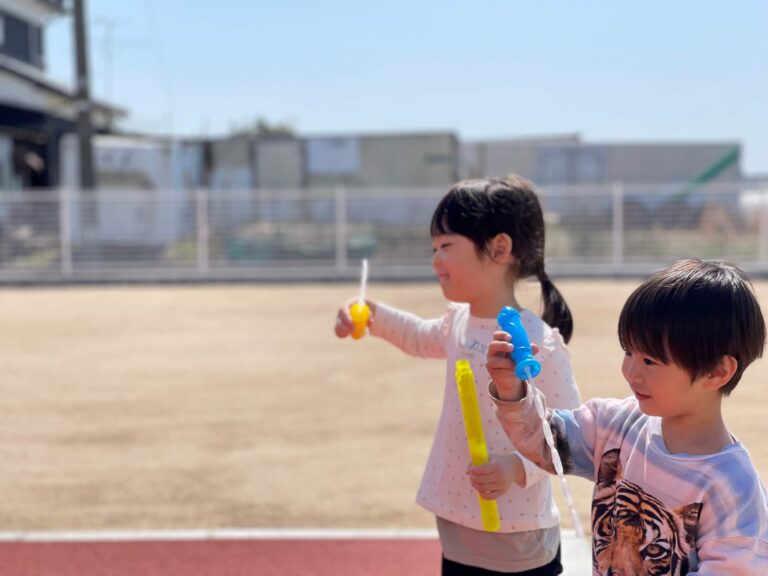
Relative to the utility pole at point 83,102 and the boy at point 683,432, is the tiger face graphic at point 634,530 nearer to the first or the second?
the boy at point 683,432

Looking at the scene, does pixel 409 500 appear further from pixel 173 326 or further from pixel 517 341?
pixel 173 326

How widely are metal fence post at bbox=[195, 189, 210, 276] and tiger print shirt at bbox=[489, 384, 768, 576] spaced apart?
18.8m

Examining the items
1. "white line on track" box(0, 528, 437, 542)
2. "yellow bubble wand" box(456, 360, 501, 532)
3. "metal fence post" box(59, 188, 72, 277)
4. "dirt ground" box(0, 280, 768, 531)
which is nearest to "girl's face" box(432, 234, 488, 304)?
"yellow bubble wand" box(456, 360, 501, 532)

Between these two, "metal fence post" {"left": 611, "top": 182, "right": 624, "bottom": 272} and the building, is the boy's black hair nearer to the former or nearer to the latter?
"metal fence post" {"left": 611, "top": 182, "right": 624, "bottom": 272}

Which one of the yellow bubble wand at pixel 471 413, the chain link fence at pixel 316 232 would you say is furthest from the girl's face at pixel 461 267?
the chain link fence at pixel 316 232

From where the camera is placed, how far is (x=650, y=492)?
168 centimetres

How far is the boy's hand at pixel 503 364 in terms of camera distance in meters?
1.66

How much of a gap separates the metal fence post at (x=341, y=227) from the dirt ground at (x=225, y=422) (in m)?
7.96

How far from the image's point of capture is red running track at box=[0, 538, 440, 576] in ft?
12.3

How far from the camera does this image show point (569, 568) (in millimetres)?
3236

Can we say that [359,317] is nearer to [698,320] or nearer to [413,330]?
[413,330]

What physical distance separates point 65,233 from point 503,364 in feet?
66.1

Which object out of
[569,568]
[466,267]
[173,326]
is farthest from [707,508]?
[173,326]

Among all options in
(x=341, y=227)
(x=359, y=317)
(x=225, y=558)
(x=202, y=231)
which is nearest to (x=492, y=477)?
(x=359, y=317)
